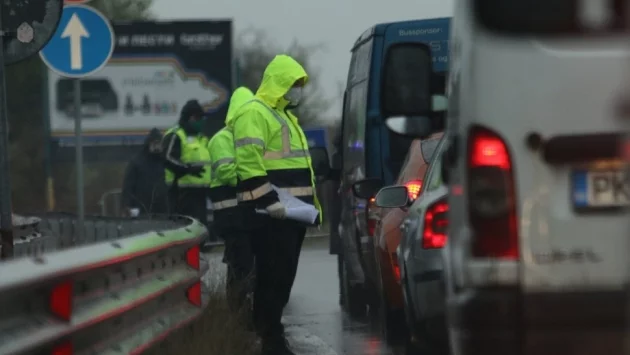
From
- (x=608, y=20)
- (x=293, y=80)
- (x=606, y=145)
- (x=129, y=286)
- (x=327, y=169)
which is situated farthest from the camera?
(x=327, y=169)

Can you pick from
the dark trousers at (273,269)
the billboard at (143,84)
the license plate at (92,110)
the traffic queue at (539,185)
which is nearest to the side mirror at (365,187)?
the dark trousers at (273,269)

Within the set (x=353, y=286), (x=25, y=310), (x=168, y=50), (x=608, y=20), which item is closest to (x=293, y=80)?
(x=353, y=286)

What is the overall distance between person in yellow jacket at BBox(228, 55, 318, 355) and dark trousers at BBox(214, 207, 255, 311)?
11cm

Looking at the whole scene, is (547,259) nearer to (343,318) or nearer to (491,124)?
(491,124)

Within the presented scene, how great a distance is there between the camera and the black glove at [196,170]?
1684cm

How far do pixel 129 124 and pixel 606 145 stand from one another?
20888mm

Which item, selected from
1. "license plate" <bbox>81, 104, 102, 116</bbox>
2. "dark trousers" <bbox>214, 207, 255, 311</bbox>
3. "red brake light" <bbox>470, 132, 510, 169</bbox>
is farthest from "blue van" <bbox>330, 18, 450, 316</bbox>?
"license plate" <bbox>81, 104, 102, 116</bbox>

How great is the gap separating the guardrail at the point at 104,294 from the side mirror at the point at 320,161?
2.02m

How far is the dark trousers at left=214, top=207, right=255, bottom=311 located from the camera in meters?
10.4

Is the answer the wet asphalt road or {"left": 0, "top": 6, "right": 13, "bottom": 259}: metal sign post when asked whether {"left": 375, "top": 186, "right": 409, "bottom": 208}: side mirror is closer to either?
the wet asphalt road

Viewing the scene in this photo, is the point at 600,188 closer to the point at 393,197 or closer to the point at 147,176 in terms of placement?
the point at 393,197

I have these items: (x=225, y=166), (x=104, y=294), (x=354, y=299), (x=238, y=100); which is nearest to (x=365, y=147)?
(x=354, y=299)

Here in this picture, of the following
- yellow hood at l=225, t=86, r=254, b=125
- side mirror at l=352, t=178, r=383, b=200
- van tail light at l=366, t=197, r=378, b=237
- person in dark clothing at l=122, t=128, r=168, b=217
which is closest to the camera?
side mirror at l=352, t=178, r=383, b=200

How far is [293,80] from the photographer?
10.5 m
